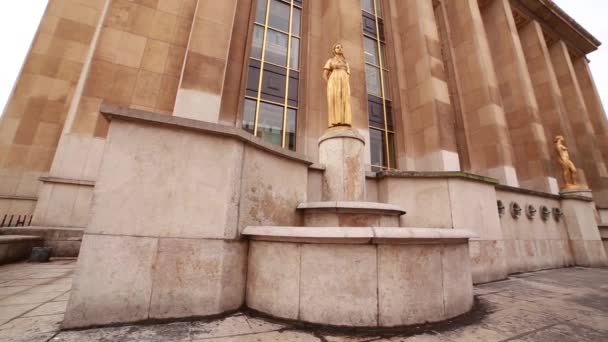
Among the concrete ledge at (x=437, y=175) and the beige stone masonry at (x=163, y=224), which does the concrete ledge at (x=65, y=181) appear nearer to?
the beige stone masonry at (x=163, y=224)

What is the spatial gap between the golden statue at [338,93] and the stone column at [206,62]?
162 inches

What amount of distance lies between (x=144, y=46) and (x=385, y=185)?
1063 cm

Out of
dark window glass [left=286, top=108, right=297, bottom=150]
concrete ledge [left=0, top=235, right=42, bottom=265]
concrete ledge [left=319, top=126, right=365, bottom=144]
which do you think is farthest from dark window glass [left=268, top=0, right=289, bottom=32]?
concrete ledge [left=0, top=235, right=42, bottom=265]

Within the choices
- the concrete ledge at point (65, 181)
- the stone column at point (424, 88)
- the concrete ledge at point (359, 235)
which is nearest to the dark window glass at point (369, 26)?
the stone column at point (424, 88)

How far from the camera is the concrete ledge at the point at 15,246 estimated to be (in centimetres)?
549

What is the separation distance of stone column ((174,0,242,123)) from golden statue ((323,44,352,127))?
4.10m

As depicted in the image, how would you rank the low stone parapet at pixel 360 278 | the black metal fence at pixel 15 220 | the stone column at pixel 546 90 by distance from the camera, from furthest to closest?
1. the stone column at pixel 546 90
2. the black metal fence at pixel 15 220
3. the low stone parapet at pixel 360 278

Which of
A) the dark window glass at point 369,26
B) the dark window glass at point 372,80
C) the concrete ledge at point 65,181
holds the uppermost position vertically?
the dark window glass at point 369,26

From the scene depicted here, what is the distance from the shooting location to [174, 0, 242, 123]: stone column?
26.9 ft

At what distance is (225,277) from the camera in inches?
128

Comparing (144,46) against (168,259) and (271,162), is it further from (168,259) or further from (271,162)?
(168,259)

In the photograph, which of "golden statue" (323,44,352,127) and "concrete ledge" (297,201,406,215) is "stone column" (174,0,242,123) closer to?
"golden statue" (323,44,352,127)

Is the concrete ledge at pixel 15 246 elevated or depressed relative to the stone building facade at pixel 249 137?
depressed

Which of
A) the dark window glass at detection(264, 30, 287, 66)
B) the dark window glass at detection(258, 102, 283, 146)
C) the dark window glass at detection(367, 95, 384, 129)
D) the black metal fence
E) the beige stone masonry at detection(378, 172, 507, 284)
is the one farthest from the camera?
the dark window glass at detection(367, 95, 384, 129)
